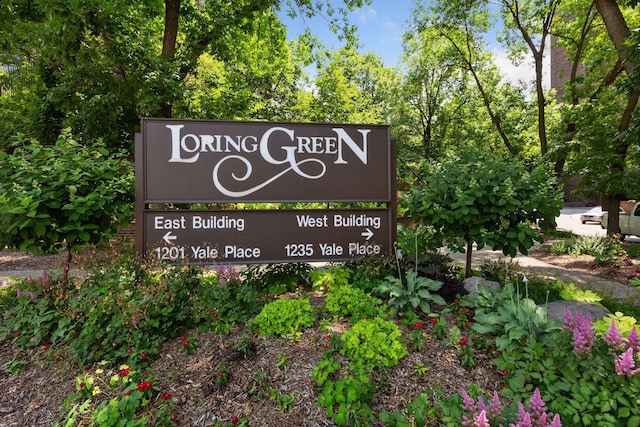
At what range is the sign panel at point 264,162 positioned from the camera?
364cm

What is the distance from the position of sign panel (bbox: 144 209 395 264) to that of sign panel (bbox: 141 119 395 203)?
0.18m

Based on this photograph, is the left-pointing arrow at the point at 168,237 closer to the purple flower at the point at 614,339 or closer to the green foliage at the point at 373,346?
the green foliage at the point at 373,346

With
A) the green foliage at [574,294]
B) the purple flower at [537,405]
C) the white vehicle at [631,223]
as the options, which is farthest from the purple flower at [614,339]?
the white vehicle at [631,223]

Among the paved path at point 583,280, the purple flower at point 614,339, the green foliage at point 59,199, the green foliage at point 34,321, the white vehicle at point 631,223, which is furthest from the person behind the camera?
the white vehicle at point 631,223

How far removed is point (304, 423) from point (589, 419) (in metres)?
1.53

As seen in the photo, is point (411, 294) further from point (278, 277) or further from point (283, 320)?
point (278, 277)

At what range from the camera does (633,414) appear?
71.2 inches

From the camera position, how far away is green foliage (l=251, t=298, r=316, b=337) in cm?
280

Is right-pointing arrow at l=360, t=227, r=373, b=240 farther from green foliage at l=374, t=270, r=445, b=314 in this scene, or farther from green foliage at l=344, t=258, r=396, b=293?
green foliage at l=374, t=270, r=445, b=314

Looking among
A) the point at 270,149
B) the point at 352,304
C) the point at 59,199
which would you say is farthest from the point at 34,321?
the point at 352,304

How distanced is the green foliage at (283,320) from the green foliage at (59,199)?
75.7 inches

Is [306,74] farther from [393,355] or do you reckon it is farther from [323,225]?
[393,355]

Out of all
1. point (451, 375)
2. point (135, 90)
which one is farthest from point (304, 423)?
point (135, 90)

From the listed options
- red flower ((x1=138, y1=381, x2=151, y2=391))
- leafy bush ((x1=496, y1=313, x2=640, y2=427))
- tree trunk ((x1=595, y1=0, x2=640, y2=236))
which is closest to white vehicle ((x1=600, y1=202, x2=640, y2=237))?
tree trunk ((x1=595, y1=0, x2=640, y2=236))
